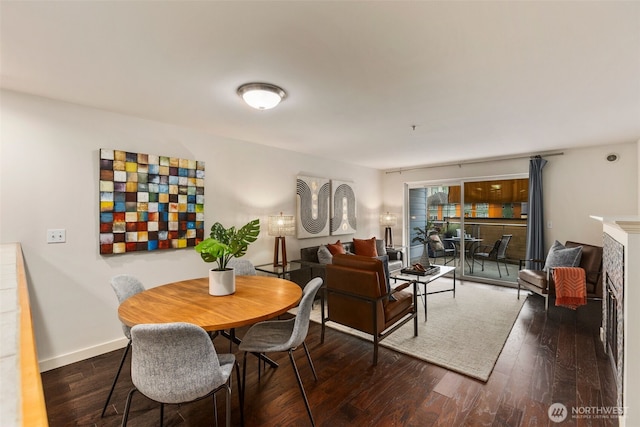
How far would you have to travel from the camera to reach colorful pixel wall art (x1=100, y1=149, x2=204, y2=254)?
281 cm

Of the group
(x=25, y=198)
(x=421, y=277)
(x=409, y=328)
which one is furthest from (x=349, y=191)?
(x=25, y=198)

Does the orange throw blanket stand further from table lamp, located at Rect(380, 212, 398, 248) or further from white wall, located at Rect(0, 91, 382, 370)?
white wall, located at Rect(0, 91, 382, 370)

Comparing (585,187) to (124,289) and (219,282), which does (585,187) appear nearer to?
(219,282)

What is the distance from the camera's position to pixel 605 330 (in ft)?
9.23

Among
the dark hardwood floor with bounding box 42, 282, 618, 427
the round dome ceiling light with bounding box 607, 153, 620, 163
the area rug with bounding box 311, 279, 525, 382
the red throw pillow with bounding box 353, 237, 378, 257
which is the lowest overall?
the dark hardwood floor with bounding box 42, 282, 618, 427

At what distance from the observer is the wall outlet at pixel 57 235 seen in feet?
8.36

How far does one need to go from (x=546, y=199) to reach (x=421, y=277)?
271 centimetres


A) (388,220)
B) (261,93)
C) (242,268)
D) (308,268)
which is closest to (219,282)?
(242,268)

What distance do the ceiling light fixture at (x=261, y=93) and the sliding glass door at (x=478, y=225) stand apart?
12.6 feet

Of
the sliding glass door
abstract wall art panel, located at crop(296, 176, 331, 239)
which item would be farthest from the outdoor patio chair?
abstract wall art panel, located at crop(296, 176, 331, 239)

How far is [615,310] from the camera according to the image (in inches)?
88.4

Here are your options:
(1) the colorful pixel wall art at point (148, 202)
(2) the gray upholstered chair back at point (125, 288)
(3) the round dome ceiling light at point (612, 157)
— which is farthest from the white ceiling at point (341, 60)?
(2) the gray upholstered chair back at point (125, 288)

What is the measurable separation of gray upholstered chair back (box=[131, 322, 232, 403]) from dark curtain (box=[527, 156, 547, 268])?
5.14m

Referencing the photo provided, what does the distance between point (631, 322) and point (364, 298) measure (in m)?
1.72
